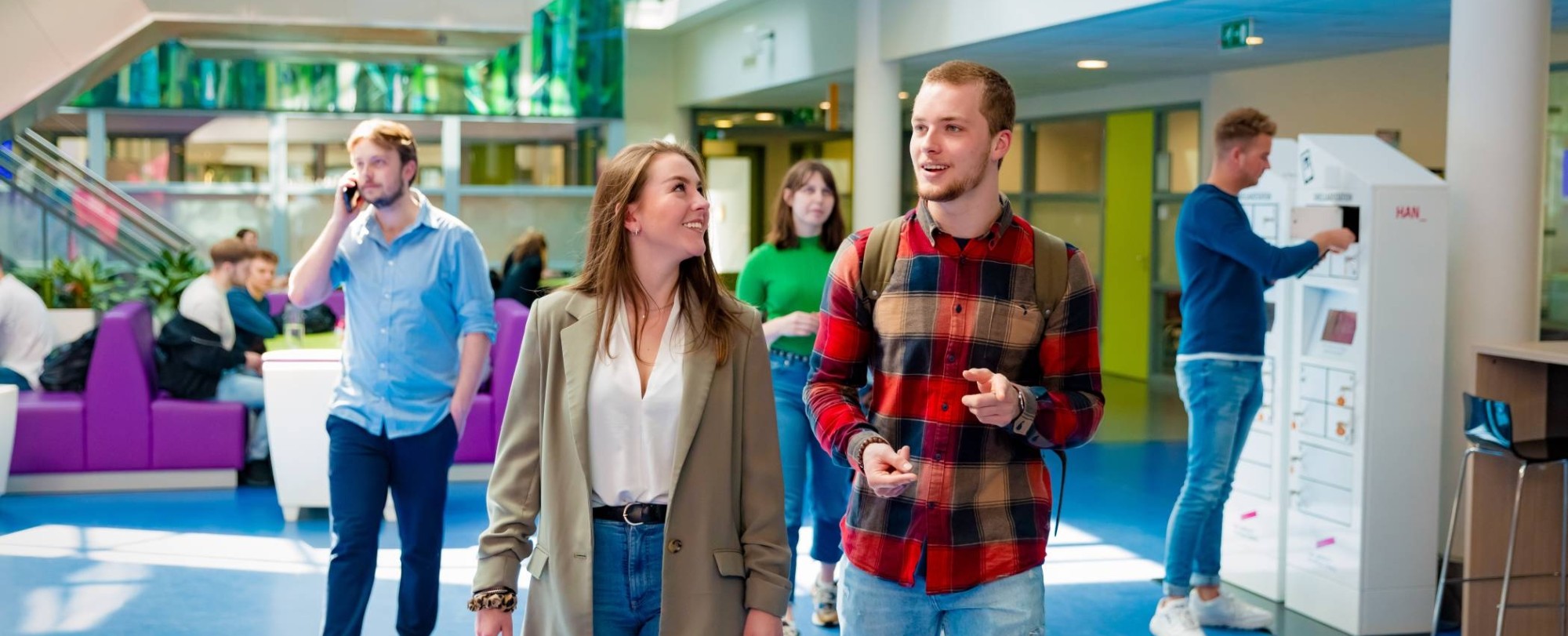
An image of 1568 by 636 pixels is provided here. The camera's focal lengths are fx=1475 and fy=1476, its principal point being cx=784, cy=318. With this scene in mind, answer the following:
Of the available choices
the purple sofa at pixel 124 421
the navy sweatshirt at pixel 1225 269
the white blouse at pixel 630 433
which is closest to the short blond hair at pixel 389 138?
the white blouse at pixel 630 433

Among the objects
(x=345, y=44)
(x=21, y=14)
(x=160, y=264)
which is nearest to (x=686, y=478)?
(x=21, y=14)

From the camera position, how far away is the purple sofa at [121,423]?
319 inches

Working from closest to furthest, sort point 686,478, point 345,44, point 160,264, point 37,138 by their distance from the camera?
point 686,478 < point 160,264 < point 345,44 < point 37,138

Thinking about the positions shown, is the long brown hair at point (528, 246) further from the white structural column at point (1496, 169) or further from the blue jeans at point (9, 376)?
the white structural column at point (1496, 169)

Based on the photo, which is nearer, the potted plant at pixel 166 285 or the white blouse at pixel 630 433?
the white blouse at pixel 630 433

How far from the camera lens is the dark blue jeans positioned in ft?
13.3

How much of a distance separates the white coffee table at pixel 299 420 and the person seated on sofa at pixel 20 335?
1.99 meters

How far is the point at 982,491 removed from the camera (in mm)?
2557

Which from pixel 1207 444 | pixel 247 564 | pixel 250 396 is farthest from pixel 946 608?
pixel 250 396

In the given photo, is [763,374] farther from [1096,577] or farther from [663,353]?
[1096,577]

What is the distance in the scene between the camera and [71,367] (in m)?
8.22

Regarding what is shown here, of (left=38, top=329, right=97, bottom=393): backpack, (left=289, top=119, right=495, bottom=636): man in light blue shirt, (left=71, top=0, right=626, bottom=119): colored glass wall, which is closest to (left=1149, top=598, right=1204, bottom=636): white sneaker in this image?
(left=289, top=119, right=495, bottom=636): man in light blue shirt

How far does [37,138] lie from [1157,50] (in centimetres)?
1003

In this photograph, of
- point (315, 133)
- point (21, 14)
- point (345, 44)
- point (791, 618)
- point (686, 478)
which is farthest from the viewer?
point (315, 133)
